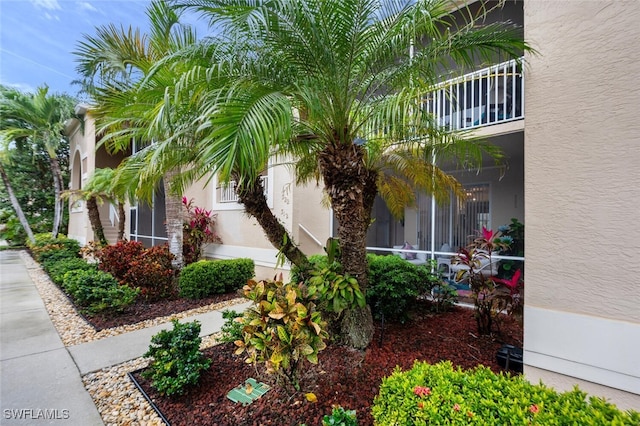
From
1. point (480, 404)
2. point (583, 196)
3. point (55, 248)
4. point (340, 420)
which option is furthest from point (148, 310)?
point (55, 248)

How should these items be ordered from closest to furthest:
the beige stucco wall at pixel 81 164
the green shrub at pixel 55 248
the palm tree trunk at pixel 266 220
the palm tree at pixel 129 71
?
the palm tree trunk at pixel 266 220, the palm tree at pixel 129 71, the green shrub at pixel 55 248, the beige stucco wall at pixel 81 164

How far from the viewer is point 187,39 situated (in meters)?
6.12

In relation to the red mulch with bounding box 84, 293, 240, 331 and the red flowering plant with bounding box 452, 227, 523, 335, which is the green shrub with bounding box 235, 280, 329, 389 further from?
Answer: the red mulch with bounding box 84, 293, 240, 331

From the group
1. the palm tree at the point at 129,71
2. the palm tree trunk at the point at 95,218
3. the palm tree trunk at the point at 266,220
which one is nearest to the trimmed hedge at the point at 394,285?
the palm tree trunk at the point at 266,220

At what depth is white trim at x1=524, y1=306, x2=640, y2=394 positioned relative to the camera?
2.56 metres

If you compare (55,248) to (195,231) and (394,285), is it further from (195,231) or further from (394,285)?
(394,285)

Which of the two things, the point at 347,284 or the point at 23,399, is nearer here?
the point at 23,399

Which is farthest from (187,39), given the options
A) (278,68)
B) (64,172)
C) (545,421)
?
(64,172)

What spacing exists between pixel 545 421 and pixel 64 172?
27.6 metres

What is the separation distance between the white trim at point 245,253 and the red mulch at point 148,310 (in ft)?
5.12

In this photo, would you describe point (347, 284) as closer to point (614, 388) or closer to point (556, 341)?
point (556, 341)

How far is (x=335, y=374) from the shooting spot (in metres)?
3.60

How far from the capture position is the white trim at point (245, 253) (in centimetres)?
886

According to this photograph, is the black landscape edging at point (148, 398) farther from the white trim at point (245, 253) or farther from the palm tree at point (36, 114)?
the palm tree at point (36, 114)
